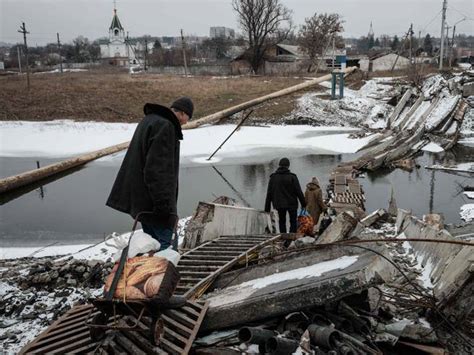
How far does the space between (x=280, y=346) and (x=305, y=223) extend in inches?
163

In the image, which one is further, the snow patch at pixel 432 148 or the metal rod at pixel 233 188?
the snow patch at pixel 432 148

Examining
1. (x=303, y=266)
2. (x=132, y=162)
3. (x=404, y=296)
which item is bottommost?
(x=404, y=296)

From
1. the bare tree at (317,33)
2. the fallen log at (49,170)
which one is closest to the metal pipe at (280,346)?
the fallen log at (49,170)

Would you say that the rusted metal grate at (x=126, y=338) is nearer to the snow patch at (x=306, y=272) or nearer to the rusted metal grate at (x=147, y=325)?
the rusted metal grate at (x=147, y=325)

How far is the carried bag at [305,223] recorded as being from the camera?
6715 millimetres

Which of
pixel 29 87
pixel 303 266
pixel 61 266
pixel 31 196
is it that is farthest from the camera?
pixel 29 87

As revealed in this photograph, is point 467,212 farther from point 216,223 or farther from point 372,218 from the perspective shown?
point 216,223

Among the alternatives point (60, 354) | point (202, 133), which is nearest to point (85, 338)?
point (60, 354)

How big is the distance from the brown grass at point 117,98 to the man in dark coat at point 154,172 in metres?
18.7

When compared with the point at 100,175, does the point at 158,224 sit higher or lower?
higher

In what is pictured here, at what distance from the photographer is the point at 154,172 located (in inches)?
135

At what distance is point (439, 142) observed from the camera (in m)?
17.4

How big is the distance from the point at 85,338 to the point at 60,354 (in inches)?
9.4

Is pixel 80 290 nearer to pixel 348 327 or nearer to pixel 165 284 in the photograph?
pixel 165 284
